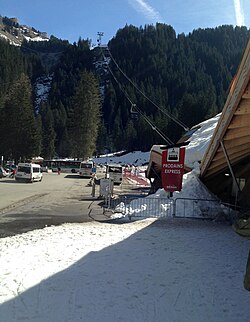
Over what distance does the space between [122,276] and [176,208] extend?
348 inches

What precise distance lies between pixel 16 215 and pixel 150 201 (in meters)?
5.65

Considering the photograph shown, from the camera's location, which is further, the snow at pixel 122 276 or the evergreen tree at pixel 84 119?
the evergreen tree at pixel 84 119

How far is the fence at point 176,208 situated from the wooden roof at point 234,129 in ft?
5.76

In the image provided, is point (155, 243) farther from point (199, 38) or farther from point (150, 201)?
point (199, 38)

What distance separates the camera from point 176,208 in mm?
15383

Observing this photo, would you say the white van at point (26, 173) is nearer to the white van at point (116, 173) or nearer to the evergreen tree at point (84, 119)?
the white van at point (116, 173)

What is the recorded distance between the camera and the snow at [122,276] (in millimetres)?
5195

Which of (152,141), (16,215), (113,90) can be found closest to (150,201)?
(16,215)

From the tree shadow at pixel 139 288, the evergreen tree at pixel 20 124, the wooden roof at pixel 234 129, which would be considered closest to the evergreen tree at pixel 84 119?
the evergreen tree at pixel 20 124

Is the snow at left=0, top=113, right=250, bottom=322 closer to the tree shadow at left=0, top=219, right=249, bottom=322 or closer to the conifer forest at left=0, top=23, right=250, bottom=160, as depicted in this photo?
the tree shadow at left=0, top=219, right=249, bottom=322

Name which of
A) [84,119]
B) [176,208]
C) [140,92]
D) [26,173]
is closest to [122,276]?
[176,208]

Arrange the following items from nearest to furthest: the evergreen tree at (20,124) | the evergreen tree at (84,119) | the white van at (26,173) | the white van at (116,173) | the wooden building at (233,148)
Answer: the wooden building at (233,148) < the white van at (26,173) < the white van at (116,173) < the evergreen tree at (20,124) < the evergreen tree at (84,119)

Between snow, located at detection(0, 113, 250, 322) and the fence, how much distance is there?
3100 millimetres

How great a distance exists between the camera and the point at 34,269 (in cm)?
703
